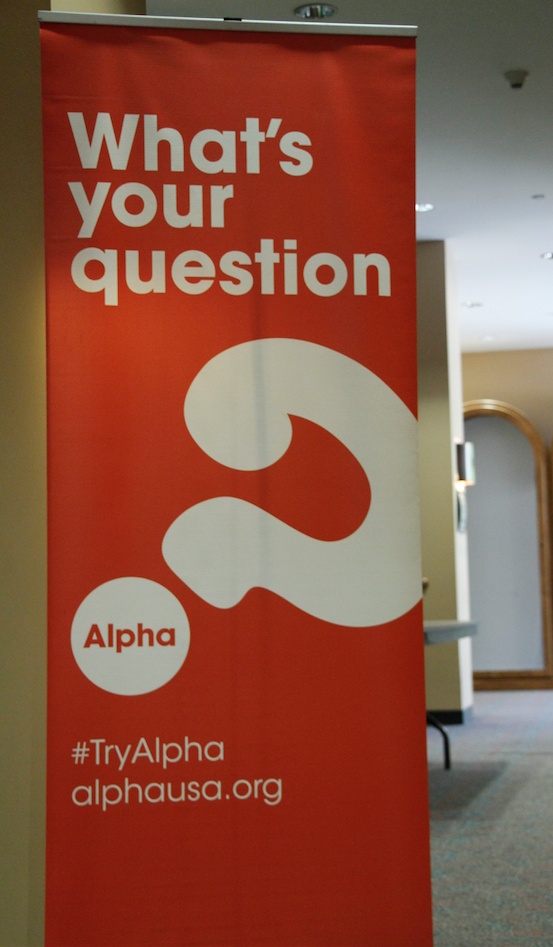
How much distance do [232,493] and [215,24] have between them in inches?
38.0

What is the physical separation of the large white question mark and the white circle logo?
0.26ft

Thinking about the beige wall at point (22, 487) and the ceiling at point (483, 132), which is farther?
the ceiling at point (483, 132)

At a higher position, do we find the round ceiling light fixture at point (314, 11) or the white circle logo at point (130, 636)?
the round ceiling light fixture at point (314, 11)

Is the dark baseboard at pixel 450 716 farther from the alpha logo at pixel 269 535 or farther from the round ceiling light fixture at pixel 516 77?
the alpha logo at pixel 269 535

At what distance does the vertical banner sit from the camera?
1902mm

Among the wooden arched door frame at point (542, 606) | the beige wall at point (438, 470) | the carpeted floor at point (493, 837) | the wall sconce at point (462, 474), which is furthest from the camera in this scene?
the wooden arched door frame at point (542, 606)

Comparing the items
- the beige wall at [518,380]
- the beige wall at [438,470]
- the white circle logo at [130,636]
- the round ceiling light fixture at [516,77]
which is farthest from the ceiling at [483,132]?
the white circle logo at [130,636]

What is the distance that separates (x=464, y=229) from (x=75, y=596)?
5776mm

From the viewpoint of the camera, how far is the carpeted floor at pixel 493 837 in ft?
10.3

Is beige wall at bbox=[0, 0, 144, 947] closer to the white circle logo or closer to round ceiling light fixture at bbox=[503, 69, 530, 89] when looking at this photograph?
the white circle logo

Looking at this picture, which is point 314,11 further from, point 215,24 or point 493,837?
point 493,837

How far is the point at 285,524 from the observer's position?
6.48 ft

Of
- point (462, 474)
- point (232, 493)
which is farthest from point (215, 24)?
point (462, 474)

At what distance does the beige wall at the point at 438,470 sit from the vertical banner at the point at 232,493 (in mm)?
5416
